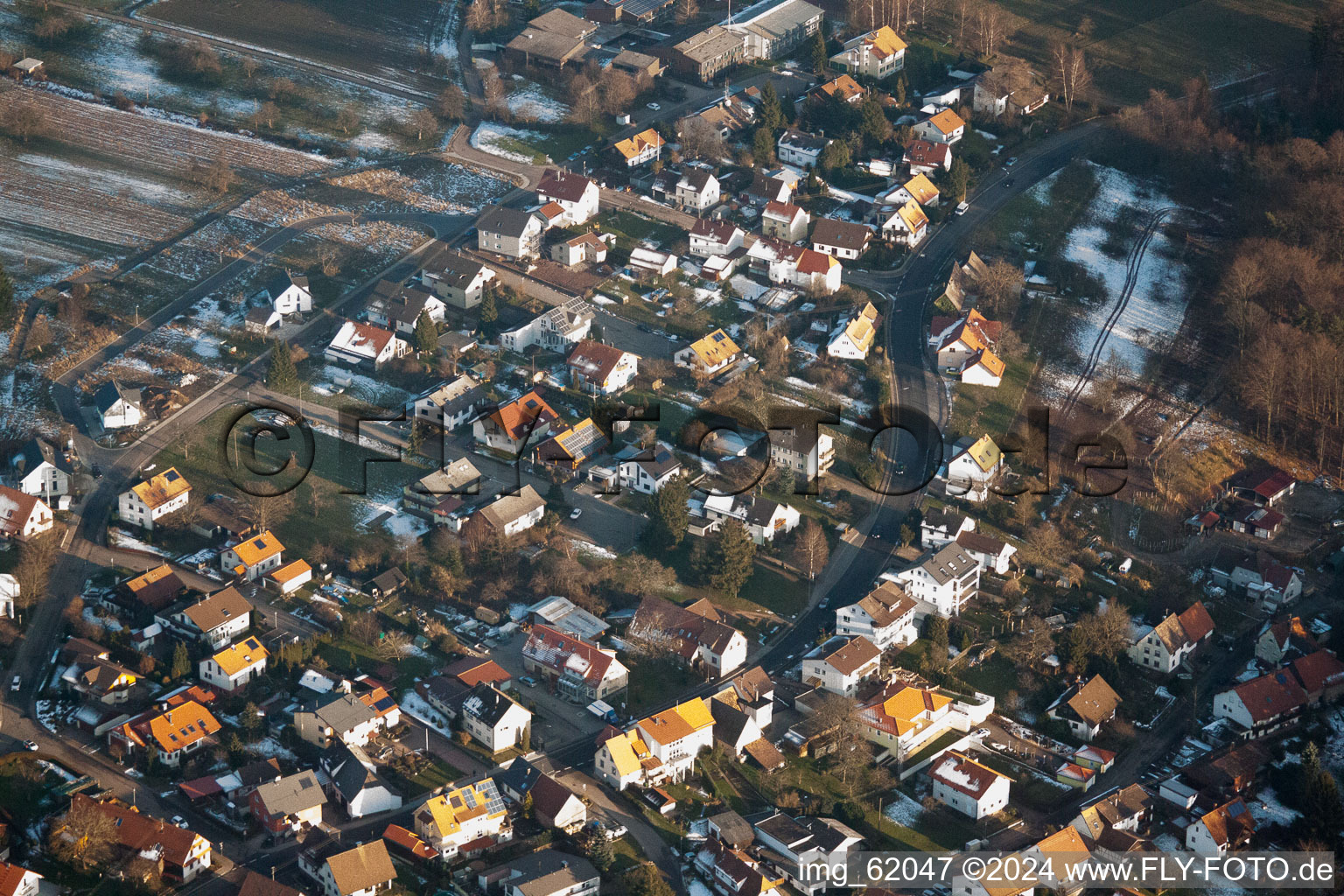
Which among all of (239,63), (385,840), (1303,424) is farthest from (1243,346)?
(239,63)

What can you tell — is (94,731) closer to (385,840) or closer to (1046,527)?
(385,840)

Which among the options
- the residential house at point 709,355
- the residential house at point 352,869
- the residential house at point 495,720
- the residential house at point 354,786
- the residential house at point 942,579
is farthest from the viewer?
the residential house at point 709,355

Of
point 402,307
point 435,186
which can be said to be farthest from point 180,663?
point 435,186

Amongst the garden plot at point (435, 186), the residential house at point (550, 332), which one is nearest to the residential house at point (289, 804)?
the residential house at point (550, 332)

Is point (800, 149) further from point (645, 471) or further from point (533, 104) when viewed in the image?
point (645, 471)

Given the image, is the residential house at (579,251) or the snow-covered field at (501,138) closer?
the residential house at (579,251)

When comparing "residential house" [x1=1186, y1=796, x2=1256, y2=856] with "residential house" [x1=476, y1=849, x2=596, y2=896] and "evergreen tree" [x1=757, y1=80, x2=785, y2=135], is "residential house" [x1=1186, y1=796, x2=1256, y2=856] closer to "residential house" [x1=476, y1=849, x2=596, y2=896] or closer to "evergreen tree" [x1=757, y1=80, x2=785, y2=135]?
"residential house" [x1=476, y1=849, x2=596, y2=896]

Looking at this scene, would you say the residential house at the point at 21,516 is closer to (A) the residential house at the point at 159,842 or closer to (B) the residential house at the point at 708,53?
(A) the residential house at the point at 159,842
